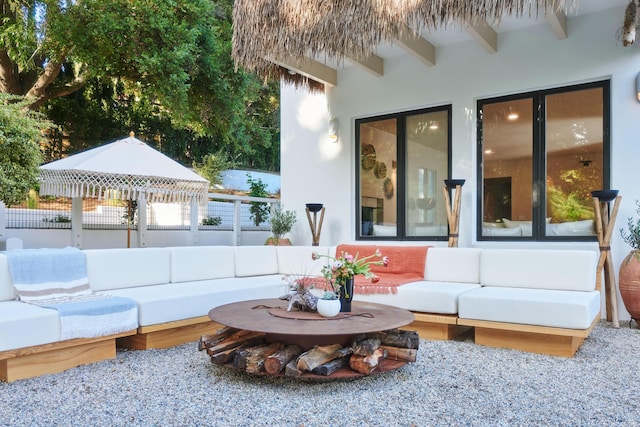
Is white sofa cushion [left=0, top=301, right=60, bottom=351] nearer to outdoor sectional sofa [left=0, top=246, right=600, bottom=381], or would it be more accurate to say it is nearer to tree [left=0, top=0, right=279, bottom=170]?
outdoor sectional sofa [left=0, top=246, right=600, bottom=381]

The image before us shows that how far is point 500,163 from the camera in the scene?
526 cm

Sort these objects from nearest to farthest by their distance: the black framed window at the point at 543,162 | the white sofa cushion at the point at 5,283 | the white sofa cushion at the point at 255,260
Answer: the white sofa cushion at the point at 5,283 < the black framed window at the point at 543,162 < the white sofa cushion at the point at 255,260

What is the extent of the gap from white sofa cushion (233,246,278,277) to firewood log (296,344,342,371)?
233 centimetres

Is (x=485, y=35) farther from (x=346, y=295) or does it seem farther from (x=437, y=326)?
(x=346, y=295)

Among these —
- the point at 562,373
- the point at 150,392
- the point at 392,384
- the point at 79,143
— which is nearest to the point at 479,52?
the point at 562,373

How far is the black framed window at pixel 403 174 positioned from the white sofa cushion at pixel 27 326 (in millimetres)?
4058

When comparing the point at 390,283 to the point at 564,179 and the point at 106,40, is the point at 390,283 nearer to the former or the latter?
the point at 564,179

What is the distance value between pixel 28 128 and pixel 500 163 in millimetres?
4989

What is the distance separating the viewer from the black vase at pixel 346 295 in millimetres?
3109

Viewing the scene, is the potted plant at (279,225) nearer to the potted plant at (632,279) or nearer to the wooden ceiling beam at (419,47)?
the wooden ceiling beam at (419,47)

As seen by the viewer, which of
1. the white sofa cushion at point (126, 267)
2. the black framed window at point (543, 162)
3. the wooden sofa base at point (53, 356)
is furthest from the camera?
the black framed window at point (543, 162)

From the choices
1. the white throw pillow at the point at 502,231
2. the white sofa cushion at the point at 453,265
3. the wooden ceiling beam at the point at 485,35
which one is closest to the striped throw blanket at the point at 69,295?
the white sofa cushion at the point at 453,265

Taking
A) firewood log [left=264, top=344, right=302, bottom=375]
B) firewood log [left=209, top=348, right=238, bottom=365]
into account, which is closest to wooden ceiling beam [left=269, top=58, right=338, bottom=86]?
firewood log [left=209, top=348, right=238, bottom=365]

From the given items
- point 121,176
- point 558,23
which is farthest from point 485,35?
point 121,176
